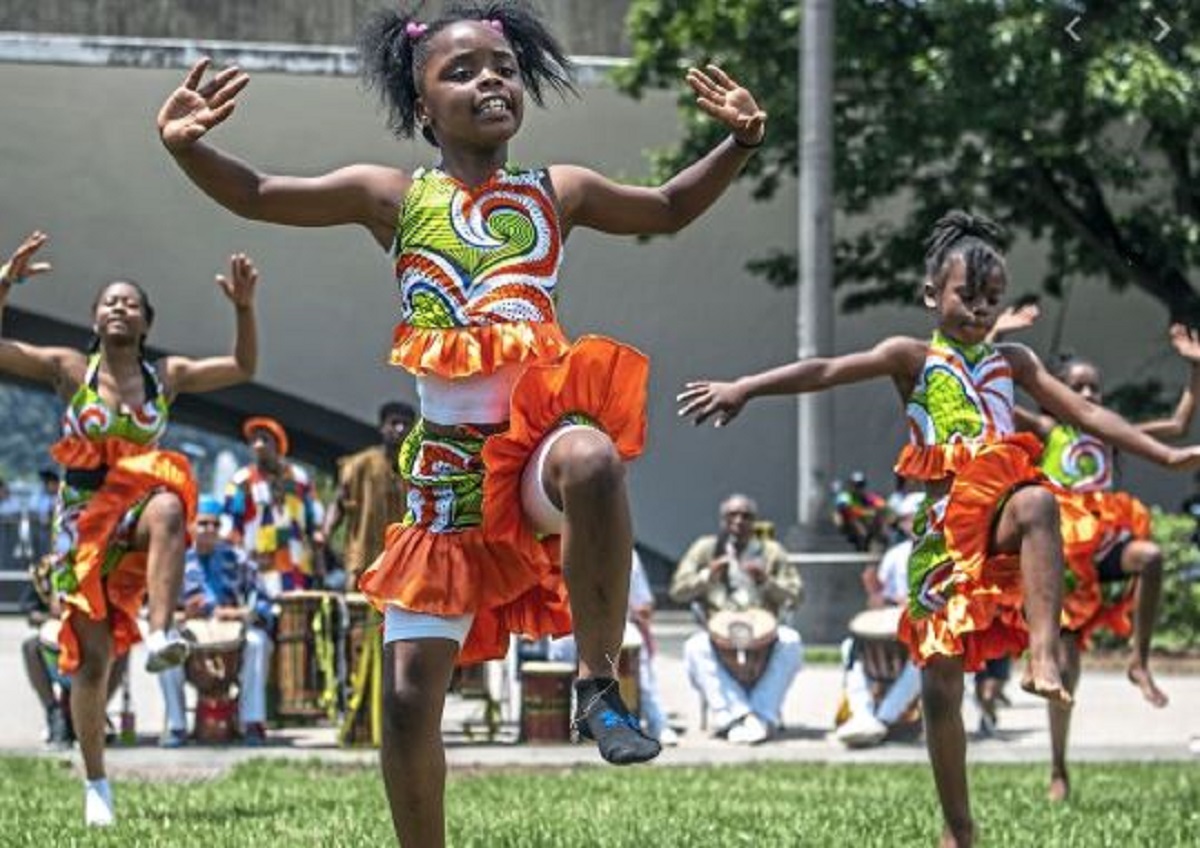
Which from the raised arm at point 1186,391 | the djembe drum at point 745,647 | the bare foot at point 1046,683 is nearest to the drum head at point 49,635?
the djembe drum at point 745,647

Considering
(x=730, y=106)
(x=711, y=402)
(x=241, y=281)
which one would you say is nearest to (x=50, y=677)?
(x=241, y=281)

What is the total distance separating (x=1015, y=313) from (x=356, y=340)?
74.4 ft

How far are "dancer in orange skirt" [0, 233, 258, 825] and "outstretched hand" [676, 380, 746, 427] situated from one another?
2.54 metres

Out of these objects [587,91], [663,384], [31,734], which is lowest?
[31,734]

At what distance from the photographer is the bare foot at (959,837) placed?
23.8 feet

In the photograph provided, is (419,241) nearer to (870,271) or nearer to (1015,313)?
(1015,313)

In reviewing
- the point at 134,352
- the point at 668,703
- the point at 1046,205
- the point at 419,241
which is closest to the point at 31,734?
the point at 668,703

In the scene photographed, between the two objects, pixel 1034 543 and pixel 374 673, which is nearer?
pixel 1034 543

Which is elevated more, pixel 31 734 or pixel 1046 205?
pixel 1046 205

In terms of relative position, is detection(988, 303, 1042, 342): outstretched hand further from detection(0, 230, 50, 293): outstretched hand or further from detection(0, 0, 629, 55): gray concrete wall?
detection(0, 0, 629, 55): gray concrete wall

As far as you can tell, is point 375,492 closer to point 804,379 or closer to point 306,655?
point 306,655

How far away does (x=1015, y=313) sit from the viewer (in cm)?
877

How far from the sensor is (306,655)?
14438mm

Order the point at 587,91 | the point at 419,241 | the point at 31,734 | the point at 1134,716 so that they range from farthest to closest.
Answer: the point at 587,91, the point at 1134,716, the point at 31,734, the point at 419,241
